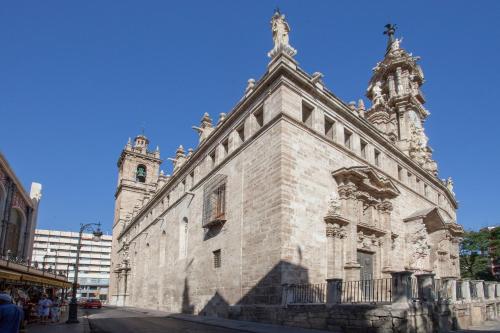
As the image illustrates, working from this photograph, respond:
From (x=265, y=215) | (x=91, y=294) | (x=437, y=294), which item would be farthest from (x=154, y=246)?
(x=91, y=294)

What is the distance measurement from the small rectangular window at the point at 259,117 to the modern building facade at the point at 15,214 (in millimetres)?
15262

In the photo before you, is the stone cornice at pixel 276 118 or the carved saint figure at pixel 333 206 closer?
the carved saint figure at pixel 333 206

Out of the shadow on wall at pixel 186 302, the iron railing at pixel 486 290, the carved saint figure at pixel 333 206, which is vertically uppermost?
the carved saint figure at pixel 333 206

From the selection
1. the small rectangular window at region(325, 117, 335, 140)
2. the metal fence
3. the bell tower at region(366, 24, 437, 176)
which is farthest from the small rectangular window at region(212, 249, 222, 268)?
the bell tower at region(366, 24, 437, 176)

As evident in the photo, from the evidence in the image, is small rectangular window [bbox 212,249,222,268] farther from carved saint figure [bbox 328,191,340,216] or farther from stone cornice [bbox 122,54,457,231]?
carved saint figure [bbox 328,191,340,216]

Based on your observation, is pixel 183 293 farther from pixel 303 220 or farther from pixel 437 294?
pixel 437 294

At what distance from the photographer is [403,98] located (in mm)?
32188

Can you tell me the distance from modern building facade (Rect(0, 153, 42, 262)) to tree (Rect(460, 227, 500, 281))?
42331 mm

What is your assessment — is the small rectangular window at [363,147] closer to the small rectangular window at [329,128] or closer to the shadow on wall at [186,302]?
the small rectangular window at [329,128]

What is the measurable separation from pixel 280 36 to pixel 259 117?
151 inches

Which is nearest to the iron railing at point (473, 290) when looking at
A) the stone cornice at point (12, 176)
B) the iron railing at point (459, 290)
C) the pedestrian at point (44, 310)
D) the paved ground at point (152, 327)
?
the iron railing at point (459, 290)

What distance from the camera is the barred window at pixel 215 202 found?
18.8 meters

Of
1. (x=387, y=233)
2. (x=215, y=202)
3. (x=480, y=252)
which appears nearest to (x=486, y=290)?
(x=387, y=233)

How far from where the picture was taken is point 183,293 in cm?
2211
